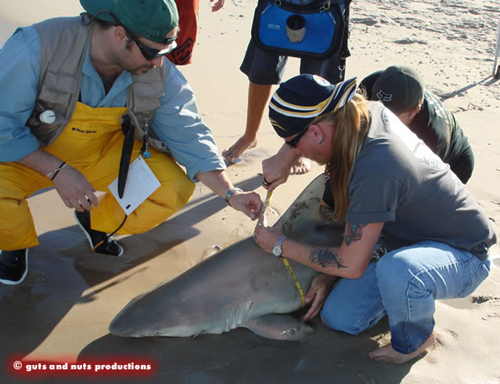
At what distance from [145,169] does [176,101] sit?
469 millimetres

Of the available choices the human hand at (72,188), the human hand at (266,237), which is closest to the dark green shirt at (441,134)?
the human hand at (266,237)

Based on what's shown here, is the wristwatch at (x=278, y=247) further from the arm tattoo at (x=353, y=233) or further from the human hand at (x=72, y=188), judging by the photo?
the human hand at (x=72, y=188)

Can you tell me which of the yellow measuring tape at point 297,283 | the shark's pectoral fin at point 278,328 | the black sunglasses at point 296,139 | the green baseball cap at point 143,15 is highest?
the green baseball cap at point 143,15

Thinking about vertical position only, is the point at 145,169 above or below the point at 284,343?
above

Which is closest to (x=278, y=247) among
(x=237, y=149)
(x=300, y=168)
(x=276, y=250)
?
(x=276, y=250)

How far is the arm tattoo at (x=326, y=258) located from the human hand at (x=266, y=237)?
0.23m

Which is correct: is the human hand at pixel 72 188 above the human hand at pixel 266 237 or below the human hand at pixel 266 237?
above

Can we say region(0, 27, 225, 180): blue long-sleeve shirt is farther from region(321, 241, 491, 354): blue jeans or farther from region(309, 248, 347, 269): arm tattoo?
region(321, 241, 491, 354): blue jeans

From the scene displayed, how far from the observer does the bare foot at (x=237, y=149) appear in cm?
477

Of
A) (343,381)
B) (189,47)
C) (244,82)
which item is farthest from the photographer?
(244,82)

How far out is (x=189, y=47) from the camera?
14.6 ft

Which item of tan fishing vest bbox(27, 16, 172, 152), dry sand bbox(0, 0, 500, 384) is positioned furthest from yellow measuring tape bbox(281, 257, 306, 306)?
tan fishing vest bbox(27, 16, 172, 152)

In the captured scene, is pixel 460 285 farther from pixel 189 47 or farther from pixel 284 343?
pixel 189 47

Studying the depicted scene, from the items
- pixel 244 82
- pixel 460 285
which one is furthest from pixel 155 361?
pixel 244 82
